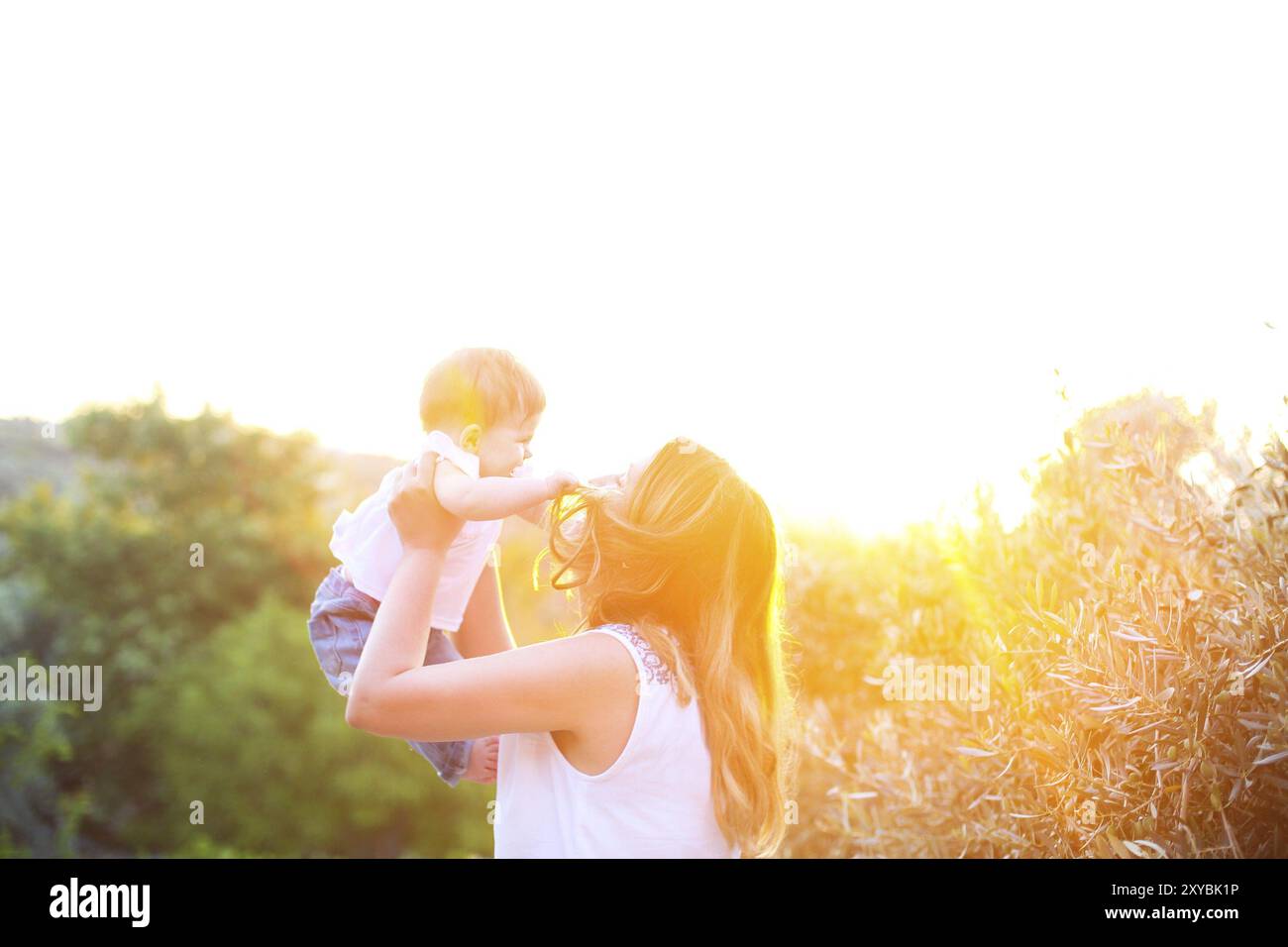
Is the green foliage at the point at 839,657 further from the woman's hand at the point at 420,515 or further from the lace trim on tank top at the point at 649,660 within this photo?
the woman's hand at the point at 420,515

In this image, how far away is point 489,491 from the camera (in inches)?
74.8

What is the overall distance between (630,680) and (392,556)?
0.97 meters

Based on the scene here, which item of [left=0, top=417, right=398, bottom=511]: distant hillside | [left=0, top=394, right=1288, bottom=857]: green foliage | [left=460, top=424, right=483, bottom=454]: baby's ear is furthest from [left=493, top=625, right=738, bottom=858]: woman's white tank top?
[left=0, top=417, right=398, bottom=511]: distant hillside

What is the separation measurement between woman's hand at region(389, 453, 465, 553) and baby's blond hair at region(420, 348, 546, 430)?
50cm

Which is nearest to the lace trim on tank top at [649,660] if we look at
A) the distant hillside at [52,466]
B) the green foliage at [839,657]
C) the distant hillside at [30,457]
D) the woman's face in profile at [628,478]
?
the woman's face in profile at [628,478]

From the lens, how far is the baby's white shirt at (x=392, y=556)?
2.47m

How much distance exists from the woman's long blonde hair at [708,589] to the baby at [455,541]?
17.2 inches

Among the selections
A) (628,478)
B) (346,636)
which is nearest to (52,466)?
(346,636)

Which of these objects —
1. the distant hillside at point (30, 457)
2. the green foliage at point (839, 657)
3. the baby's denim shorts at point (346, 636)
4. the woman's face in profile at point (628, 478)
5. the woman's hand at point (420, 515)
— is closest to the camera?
the woman's hand at point (420, 515)

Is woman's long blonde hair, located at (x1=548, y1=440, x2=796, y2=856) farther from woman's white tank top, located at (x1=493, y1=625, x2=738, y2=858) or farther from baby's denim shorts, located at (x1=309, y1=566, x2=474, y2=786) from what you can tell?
baby's denim shorts, located at (x1=309, y1=566, x2=474, y2=786)

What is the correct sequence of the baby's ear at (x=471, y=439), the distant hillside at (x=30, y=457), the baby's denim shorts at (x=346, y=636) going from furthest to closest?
1. the distant hillside at (x=30, y=457)
2. the baby's denim shorts at (x=346, y=636)
3. the baby's ear at (x=471, y=439)

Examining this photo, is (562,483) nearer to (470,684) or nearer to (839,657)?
(470,684)

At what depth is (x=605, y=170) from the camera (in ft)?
22.5

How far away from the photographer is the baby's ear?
2.31 m
